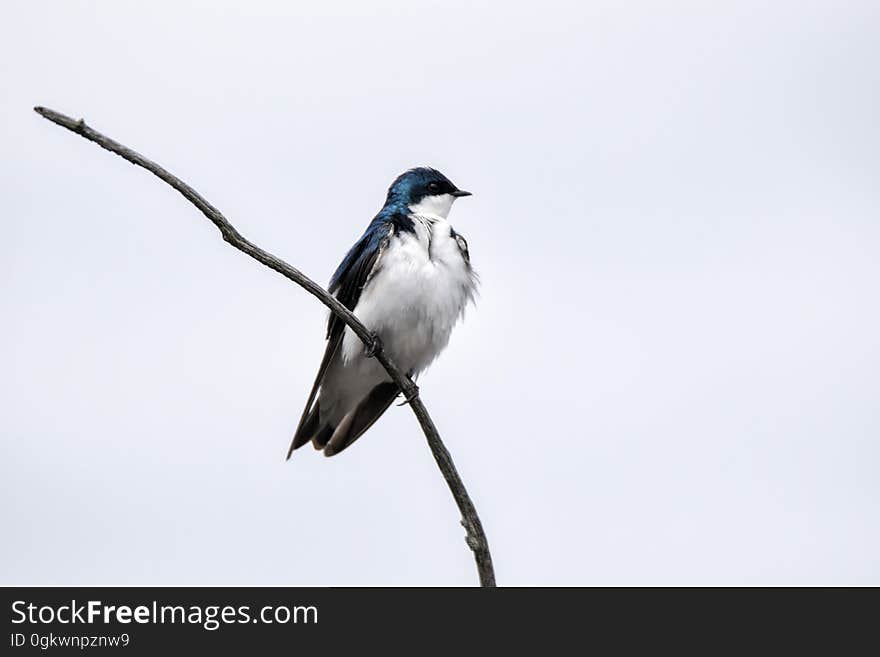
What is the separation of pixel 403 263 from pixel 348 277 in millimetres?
373

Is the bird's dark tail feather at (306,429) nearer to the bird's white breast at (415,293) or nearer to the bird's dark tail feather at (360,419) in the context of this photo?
the bird's dark tail feather at (360,419)

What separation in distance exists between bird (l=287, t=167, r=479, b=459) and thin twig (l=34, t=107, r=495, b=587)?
124 inches

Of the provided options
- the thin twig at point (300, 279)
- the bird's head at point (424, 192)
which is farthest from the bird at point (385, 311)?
the thin twig at point (300, 279)

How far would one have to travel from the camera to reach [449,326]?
7824 mm

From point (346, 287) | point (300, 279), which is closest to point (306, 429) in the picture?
point (346, 287)

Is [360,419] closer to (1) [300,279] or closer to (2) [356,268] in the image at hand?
(2) [356,268]

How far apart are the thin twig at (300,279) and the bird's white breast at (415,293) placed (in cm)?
312

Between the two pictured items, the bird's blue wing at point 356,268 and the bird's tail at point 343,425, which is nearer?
the bird's blue wing at point 356,268

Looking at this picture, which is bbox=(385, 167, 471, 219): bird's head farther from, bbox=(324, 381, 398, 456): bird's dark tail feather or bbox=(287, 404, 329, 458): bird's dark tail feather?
bbox=(287, 404, 329, 458): bird's dark tail feather

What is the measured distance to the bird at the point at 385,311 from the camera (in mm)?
7566

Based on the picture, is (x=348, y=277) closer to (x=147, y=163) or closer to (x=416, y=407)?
(x=416, y=407)

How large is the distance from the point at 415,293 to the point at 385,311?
19cm
